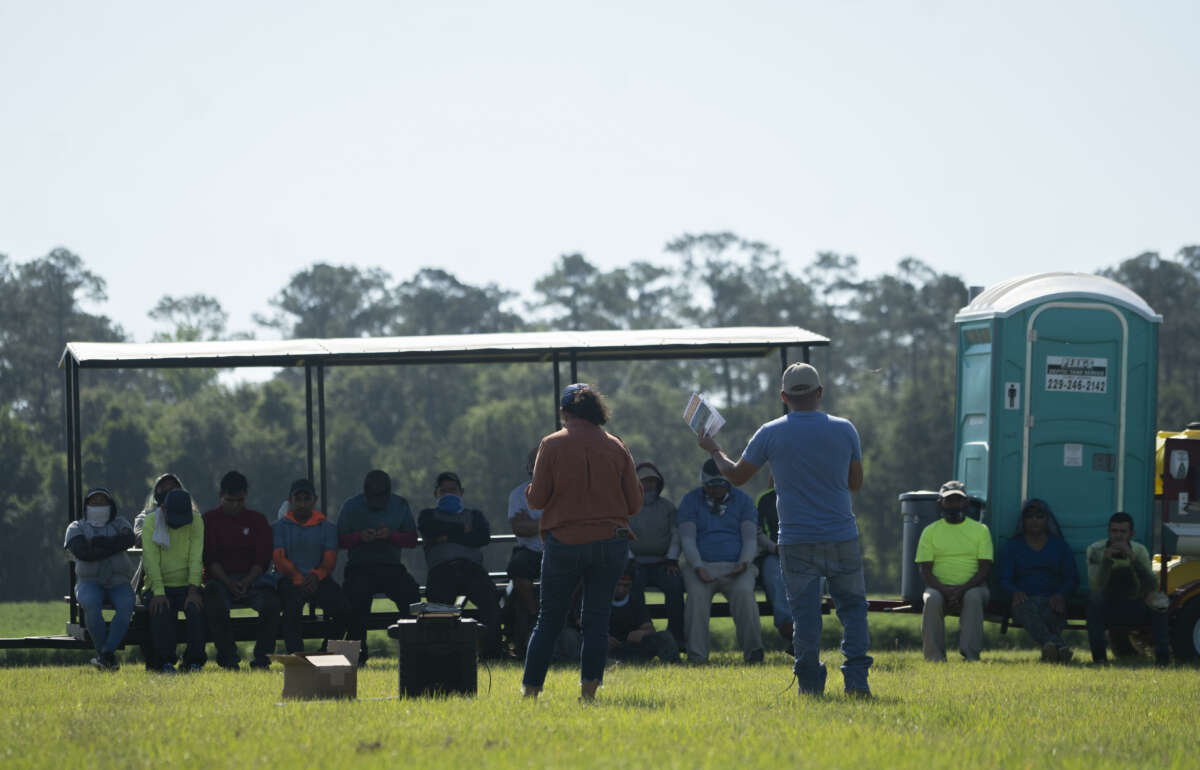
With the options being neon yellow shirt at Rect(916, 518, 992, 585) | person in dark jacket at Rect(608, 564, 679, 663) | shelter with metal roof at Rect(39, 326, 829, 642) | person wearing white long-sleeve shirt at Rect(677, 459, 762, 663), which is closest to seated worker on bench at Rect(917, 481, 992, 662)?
neon yellow shirt at Rect(916, 518, 992, 585)

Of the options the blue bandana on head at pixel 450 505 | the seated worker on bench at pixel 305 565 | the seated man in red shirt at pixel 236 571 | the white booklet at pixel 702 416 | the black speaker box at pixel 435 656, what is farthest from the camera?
the blue bandana on head at pixel 450 505

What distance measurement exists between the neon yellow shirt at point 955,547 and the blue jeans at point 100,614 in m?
6.21

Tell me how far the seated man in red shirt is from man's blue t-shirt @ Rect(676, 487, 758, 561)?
3267 mm

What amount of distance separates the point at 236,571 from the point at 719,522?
3784 mm

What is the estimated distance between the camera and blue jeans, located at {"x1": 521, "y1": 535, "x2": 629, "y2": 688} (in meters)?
7.41

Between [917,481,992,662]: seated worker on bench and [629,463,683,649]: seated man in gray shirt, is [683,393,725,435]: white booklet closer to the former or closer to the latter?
[629,463,683,649]: seated man in gray shirt

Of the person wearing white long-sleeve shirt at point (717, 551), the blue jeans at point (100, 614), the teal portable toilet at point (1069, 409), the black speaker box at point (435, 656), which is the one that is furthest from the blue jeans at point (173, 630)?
the teal portable toilet at point (1069, 409)

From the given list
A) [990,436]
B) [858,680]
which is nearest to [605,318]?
[990,436]

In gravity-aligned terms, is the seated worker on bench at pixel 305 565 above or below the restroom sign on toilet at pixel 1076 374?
below

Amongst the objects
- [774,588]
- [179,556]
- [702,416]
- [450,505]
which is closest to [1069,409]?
[774,588]

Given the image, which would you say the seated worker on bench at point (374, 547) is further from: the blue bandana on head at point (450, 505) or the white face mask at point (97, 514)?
the white face mask at point (97, 514)

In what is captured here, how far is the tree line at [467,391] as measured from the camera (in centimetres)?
4988

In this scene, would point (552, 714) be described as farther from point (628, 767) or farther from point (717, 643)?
point (717, 643)

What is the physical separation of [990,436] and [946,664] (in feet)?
7.02
